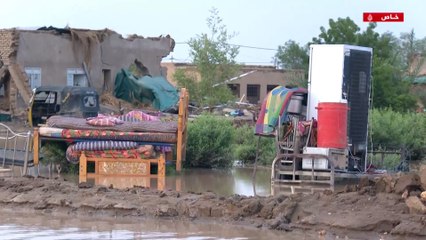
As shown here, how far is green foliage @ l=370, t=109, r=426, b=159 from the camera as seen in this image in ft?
80.5

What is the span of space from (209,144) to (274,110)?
16.5ft

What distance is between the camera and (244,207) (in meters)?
13.8

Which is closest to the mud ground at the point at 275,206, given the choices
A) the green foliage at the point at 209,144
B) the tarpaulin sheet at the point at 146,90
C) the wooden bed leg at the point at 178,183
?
the wooden bed leg at the point at 178,183

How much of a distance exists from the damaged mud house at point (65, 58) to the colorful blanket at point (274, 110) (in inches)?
672

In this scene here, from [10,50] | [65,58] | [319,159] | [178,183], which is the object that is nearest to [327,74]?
[319,159]

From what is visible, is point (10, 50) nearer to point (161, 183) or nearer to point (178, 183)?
point (178, 183)

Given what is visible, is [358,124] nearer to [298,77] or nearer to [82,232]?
[82,232]

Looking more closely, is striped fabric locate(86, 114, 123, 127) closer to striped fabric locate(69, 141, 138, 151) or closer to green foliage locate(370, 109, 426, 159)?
striped fabric locate(69, 141, 138, 151)

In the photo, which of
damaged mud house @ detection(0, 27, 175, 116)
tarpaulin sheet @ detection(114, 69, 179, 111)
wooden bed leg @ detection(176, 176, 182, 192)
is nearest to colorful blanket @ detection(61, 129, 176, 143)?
wooden bed leg @ detection(176, 176, 182, 192)

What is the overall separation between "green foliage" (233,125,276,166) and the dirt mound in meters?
9.12

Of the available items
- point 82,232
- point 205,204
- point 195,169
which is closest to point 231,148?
point 195,169

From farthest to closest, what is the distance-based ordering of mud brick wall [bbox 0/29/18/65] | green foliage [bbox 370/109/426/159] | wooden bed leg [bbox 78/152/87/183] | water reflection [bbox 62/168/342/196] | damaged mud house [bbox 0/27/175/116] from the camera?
damaged mud house [bbox 0/27/175/116], mud brick wall [bbox 0/29/18/65], green foliage [bbox 370/109/426/159], wooden bed leg [bbox 78/152/87/183], water reflection [bbox 62/168/342/196]

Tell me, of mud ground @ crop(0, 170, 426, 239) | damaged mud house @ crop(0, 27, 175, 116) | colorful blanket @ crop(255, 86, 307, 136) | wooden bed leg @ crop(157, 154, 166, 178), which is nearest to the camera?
mud ground @ crop(0, 170, 426, 239)

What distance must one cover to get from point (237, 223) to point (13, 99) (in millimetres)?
22865
